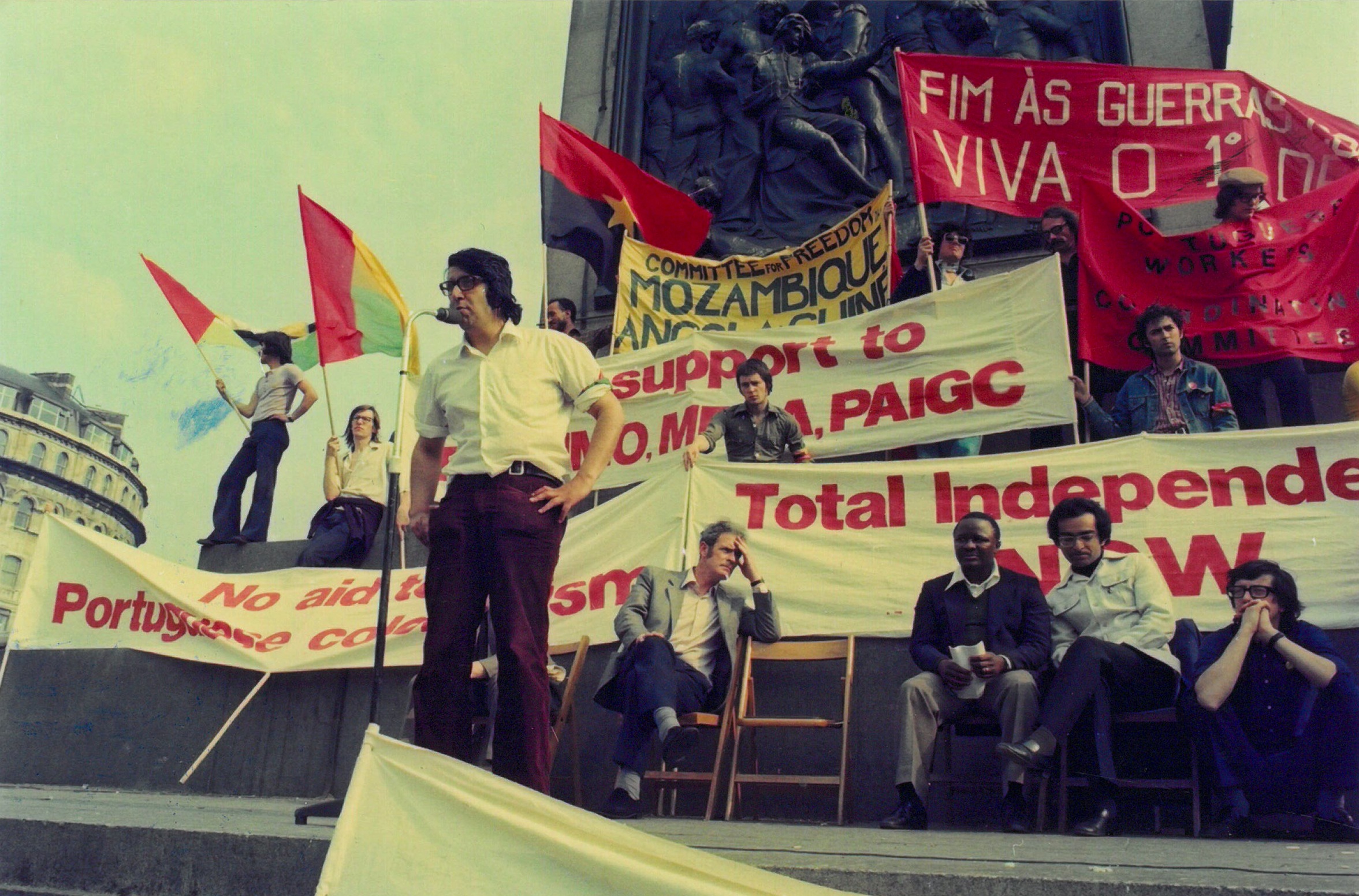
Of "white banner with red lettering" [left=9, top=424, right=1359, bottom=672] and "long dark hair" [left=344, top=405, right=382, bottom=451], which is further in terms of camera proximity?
"long dark hair" [left=344, top=405, right=382, bottom=451]

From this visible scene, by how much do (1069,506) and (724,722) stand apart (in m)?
1.91

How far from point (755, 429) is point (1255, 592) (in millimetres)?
3014

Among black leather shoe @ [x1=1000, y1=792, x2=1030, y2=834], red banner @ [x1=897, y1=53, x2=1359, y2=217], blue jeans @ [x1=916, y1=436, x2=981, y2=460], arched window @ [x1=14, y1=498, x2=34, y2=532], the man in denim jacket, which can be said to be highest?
arched window @ [x1=14, y1=498, x2=34, y2=532]

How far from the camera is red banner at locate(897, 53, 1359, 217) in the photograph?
831 cm

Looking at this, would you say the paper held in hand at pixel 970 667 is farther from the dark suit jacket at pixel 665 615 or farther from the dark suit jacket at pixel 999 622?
the dark suit jacket at pixel 665 615

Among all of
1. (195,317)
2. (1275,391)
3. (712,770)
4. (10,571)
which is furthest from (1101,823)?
(10,571)

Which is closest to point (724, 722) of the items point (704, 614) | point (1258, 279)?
point (704, 614)

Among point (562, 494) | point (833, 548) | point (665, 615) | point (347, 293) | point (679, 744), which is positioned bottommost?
point (679, 744)

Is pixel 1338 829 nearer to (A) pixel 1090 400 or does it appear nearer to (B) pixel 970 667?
(B) pixel 970 667

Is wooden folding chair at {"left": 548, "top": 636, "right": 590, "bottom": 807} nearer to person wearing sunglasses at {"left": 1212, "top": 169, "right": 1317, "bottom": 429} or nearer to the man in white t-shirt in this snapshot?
the man in white t-shirt

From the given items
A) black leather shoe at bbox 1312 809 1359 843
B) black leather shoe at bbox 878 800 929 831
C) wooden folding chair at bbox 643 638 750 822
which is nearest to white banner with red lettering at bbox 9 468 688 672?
wooden folding chair at bbox 643 638 750 822

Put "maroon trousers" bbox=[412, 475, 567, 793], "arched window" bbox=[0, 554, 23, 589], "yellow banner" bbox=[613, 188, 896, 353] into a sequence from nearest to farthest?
"maroon trousers" bbox=[412, 475, 567, 793] → "yellow banner" bbox=[613, 188, 896, 353] → "arched window" bbox=[0, 554, 23, 589]

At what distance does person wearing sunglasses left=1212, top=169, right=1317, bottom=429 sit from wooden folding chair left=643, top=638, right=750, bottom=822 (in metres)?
3.61

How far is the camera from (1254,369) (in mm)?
7512
